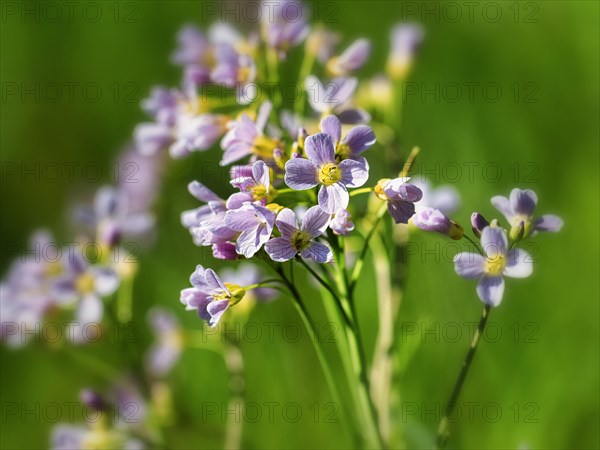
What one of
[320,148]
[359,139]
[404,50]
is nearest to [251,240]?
[320,148]

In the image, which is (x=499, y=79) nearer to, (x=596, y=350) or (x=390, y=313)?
(x=596, y=350)

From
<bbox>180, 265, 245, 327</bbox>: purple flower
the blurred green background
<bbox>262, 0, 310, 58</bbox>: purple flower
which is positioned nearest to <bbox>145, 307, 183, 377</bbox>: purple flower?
the blurred green background

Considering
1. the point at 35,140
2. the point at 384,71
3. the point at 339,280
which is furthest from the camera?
the point at 35,140

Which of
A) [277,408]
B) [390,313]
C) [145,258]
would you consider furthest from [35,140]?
[390,313]

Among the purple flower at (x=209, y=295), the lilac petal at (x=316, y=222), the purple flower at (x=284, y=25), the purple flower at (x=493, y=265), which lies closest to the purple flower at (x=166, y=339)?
the purple flower at (x=209, y=295)

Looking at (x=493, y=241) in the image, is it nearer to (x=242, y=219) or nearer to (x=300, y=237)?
(x=300, y=237)

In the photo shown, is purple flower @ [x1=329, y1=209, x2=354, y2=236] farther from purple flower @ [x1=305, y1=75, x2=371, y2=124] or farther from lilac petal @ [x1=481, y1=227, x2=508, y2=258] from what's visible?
purple flower @ [x1=305, y1=75, x2=371, y2=124]
